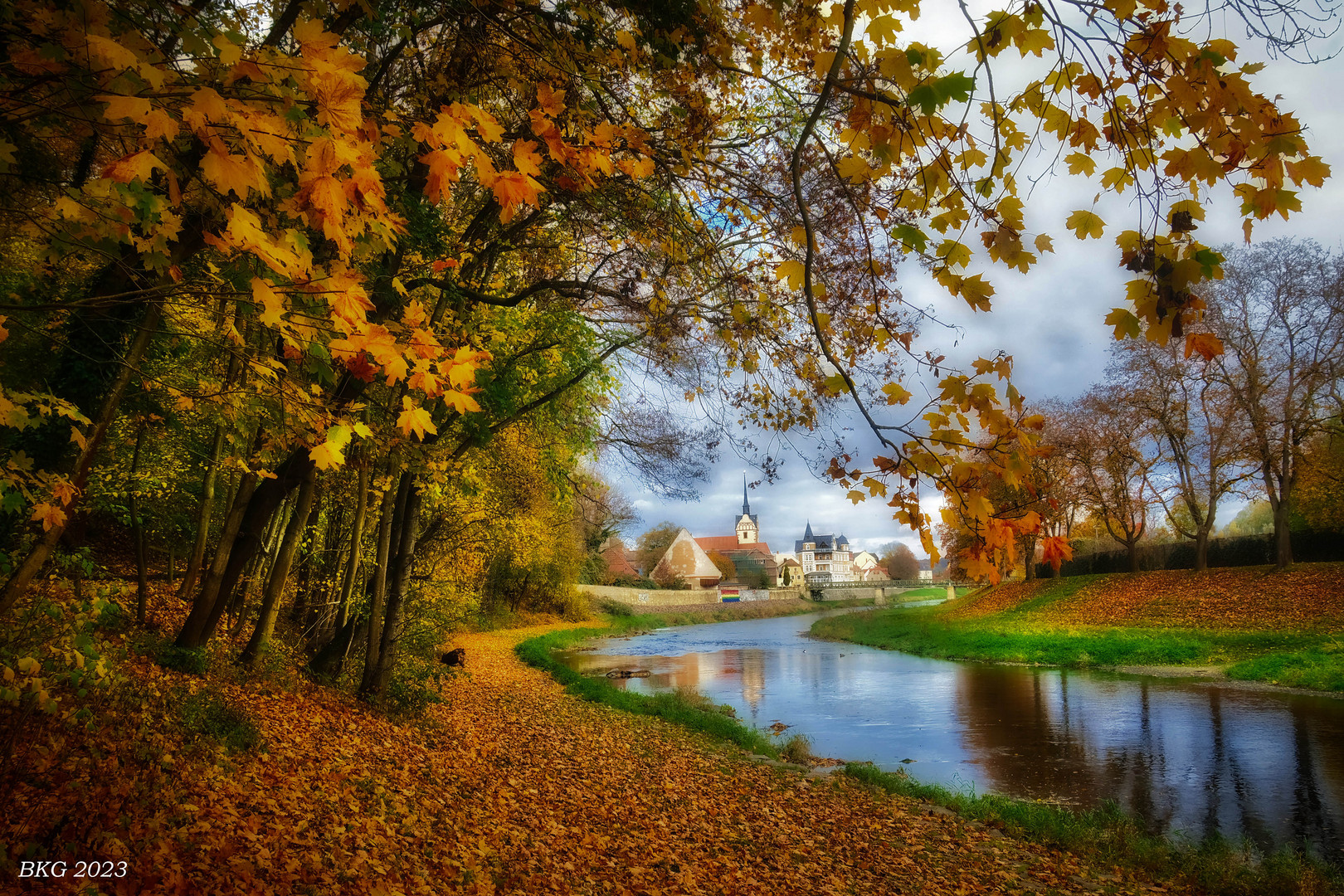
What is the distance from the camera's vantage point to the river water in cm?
905

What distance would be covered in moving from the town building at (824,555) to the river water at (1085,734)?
126858mm

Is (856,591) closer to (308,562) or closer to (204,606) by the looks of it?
(308,562)

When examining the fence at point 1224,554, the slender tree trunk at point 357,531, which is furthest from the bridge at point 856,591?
the slender tree trunk at point 357,531

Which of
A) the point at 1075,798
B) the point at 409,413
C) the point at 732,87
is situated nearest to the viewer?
the point at 409,413

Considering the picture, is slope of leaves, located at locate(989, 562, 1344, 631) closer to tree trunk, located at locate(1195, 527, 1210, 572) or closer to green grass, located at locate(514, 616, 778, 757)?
tree trunk, located at locate(1195, 527, 1210, 572)

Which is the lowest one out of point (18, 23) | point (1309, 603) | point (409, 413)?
point (1309, 603)

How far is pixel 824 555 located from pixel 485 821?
150 meters

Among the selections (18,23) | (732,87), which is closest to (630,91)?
(732,87)

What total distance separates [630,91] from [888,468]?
4.56 meters

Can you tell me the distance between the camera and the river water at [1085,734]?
9.05 m

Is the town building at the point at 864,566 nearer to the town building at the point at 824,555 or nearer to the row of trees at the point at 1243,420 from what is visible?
the town building at the point at 824,555

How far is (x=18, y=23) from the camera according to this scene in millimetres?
2598

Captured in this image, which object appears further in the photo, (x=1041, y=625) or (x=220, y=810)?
(x=1041, y=625)

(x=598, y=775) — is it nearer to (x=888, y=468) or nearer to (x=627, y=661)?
(x=888, y=468)
